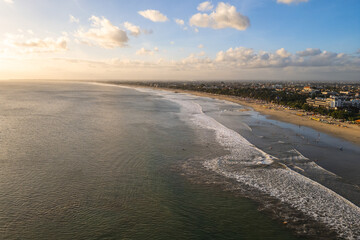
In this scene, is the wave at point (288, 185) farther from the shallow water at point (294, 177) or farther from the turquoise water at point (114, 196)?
the turquoise water at point (114, 196)

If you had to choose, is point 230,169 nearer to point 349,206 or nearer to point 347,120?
point 349,206

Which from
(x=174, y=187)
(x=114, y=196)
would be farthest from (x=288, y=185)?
(x=114, y=196)

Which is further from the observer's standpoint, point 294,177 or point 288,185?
point 294,177

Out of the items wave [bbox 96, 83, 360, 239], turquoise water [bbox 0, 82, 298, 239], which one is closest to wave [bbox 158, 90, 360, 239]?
wave [bbox 96, 83, 360, 239]

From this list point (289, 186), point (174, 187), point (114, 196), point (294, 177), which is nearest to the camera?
point (114, 196)

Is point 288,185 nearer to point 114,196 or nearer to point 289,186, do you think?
point 289,186

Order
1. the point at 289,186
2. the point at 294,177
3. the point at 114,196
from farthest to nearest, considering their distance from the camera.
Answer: the point at 294,177 < the point at 289,186 < the point at 114,196

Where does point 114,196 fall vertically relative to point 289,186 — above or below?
above

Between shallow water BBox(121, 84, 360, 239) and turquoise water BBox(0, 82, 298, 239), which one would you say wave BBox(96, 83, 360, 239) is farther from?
turquoise water BBox(0, 82, 298, 239)

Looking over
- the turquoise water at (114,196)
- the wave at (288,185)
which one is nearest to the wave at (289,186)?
the wave at (288,185)
